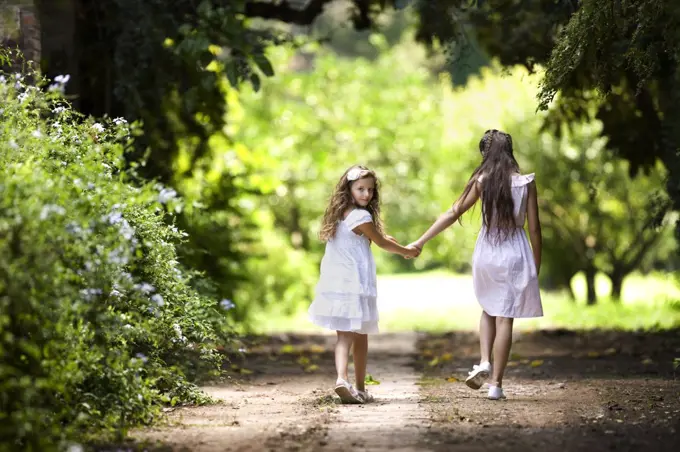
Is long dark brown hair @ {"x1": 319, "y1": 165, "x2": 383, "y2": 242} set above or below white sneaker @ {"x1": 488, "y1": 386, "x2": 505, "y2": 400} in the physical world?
above

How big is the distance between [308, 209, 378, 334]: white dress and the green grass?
7483 mm

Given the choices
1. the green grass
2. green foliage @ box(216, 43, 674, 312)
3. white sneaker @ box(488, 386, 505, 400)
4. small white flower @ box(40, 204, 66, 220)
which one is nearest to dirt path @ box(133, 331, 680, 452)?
white sneaker @ box(488, 386, 505, 400)

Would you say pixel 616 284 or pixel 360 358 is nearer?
pixel 360 358

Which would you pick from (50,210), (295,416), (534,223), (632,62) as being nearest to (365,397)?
(295,416)

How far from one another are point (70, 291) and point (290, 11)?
8.85m

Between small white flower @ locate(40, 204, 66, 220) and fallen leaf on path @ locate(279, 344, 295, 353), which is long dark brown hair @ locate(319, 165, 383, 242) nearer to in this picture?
small white flower @ locate(40, 204, 66, 220)

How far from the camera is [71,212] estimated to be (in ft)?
19.1

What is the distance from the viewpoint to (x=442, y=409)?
7.16 metres

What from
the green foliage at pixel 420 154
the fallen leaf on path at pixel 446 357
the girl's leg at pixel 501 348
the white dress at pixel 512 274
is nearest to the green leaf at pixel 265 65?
the fallen leaf on path at pixel 446 357

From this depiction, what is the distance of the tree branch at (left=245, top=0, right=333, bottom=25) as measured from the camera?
13.5 metres

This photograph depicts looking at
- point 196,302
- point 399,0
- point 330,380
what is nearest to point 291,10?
point 399,0

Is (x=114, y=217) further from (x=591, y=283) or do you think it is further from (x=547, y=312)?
(x=591, y=283)

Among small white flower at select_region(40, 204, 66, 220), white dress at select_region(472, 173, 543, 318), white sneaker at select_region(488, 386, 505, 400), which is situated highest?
small white flower at select_region(40, 204, 66, 220)

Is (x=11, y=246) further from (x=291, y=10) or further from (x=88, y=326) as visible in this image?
(x=291, y=10)
